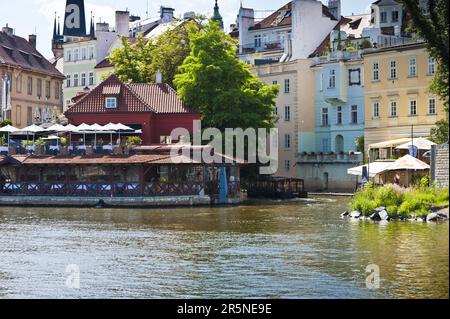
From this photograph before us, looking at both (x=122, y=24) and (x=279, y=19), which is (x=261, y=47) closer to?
(x=279, y=19)

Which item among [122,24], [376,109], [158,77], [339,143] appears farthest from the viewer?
[122,24]

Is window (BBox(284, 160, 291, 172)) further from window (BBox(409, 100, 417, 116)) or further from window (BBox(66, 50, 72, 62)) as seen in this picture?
window (BBox(66, 50, 72, 62))

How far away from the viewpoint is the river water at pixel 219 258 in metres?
19.9

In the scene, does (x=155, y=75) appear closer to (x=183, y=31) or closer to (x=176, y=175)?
(x=183, y=31)

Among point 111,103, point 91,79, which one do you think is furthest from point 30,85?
point 111,103

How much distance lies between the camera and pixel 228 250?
28.2 m

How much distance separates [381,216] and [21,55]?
6306 cm

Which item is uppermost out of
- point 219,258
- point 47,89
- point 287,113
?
point 47,89

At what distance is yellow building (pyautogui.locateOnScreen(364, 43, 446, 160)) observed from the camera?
63.4m

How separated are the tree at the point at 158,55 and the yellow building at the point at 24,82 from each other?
414 inches

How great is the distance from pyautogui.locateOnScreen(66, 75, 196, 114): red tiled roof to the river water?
23.0 m

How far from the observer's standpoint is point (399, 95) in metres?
65.7

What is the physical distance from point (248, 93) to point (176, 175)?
32.0ft

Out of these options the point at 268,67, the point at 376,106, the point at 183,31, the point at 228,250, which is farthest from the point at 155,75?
the point at 228,250
